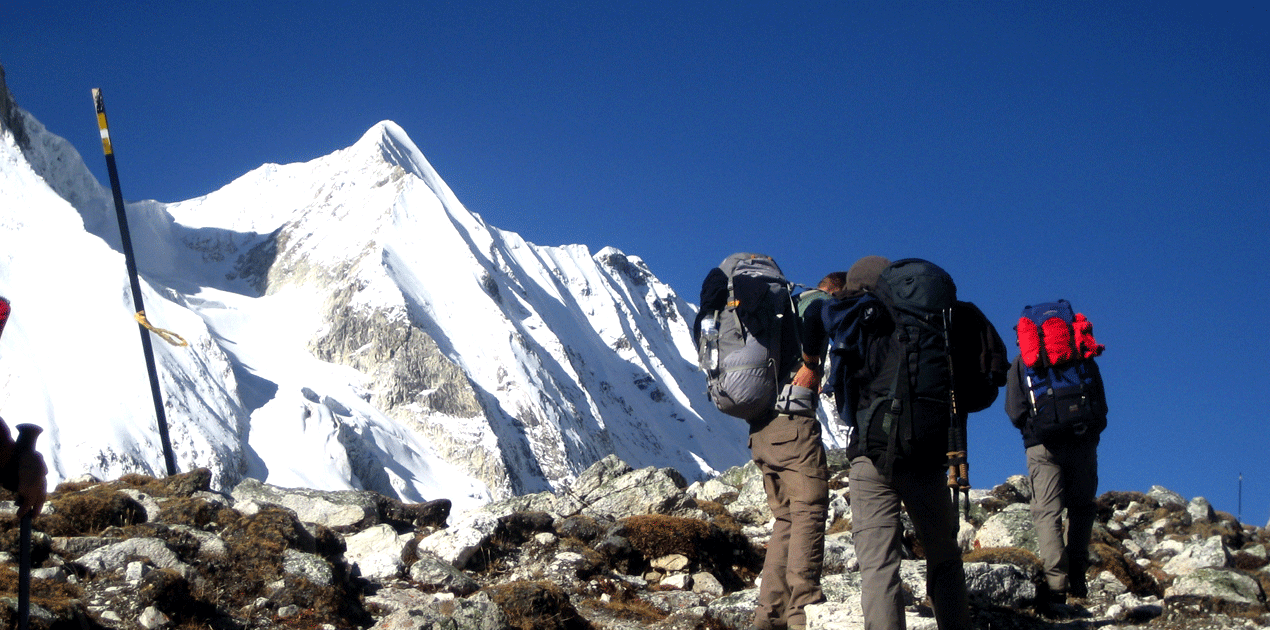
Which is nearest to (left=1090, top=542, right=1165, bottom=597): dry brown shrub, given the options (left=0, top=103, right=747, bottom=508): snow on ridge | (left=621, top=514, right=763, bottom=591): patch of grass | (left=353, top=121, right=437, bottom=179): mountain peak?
(left=621, top=514, right=763, bottom=591): patch of grass

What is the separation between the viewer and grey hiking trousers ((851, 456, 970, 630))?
533 cm

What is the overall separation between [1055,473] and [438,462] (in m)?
96.1

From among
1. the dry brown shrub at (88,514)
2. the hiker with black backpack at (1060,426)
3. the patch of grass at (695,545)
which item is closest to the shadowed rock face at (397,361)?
the dry brown shrub at (88,514)

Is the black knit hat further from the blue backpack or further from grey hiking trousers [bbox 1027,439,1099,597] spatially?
grey hiking trousers [bbox 1027,439,1099,597]

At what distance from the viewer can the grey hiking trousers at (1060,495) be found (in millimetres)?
7438

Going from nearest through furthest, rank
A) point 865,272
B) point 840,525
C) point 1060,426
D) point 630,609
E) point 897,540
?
point 897,540 < point 865,272 < point 1060,426 < point 630,609 < point 840,525

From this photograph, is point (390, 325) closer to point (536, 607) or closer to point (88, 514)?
point (88, 514)

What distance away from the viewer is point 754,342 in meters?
6.48

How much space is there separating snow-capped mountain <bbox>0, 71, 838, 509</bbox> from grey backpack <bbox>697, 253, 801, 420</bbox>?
5260 centimetres

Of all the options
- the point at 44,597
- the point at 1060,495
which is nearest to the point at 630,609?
the point at 1060,495

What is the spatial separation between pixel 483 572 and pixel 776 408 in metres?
4.12

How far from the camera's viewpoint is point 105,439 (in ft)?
179

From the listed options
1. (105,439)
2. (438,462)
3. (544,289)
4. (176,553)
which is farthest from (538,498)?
(544,289)

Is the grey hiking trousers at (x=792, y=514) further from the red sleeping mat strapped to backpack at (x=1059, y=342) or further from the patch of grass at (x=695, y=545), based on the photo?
the patch of grass at (x=695, y=545)
